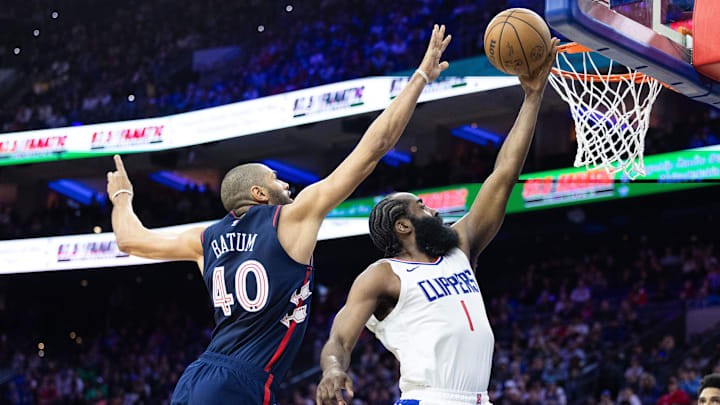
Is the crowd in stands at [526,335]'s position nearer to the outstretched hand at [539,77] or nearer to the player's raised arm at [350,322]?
the outstretched hand at [539,77]

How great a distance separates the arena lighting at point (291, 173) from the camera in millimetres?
19734

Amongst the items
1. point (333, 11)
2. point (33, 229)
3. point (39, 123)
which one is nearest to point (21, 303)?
point (33, 229)

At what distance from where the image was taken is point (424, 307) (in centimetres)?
302

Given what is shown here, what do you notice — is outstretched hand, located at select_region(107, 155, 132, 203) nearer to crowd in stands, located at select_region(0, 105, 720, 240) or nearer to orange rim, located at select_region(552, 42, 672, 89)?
orange rim, located at select_region(552, 42, 672, 89)

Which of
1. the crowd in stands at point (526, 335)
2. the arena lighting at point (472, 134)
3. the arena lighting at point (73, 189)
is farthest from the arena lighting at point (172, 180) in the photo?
the arena lighting at point (472, 134)

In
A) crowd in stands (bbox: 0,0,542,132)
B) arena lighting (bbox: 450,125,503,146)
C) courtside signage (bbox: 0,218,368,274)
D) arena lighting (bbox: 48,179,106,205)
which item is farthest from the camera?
arena lighting (bbox: 48,179,106,205)

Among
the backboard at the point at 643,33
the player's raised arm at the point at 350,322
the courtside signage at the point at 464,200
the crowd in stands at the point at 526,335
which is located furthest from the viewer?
the courtside signage at the point at 464,200

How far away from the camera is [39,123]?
58.5ft

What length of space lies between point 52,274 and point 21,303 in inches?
61.0

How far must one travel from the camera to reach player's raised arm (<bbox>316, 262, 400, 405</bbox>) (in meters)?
2.54

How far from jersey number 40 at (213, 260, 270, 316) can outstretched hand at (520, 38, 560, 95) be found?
1.49 m

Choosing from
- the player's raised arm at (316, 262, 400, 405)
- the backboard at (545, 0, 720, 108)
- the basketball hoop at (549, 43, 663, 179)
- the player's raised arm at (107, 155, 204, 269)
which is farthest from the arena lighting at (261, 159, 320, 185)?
the player's raised arm at (316, 262, 400, 405)

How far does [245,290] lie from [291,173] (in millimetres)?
16983

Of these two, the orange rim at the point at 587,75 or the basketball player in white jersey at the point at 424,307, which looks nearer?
the basketball player in white jersey at the point at 424,307
